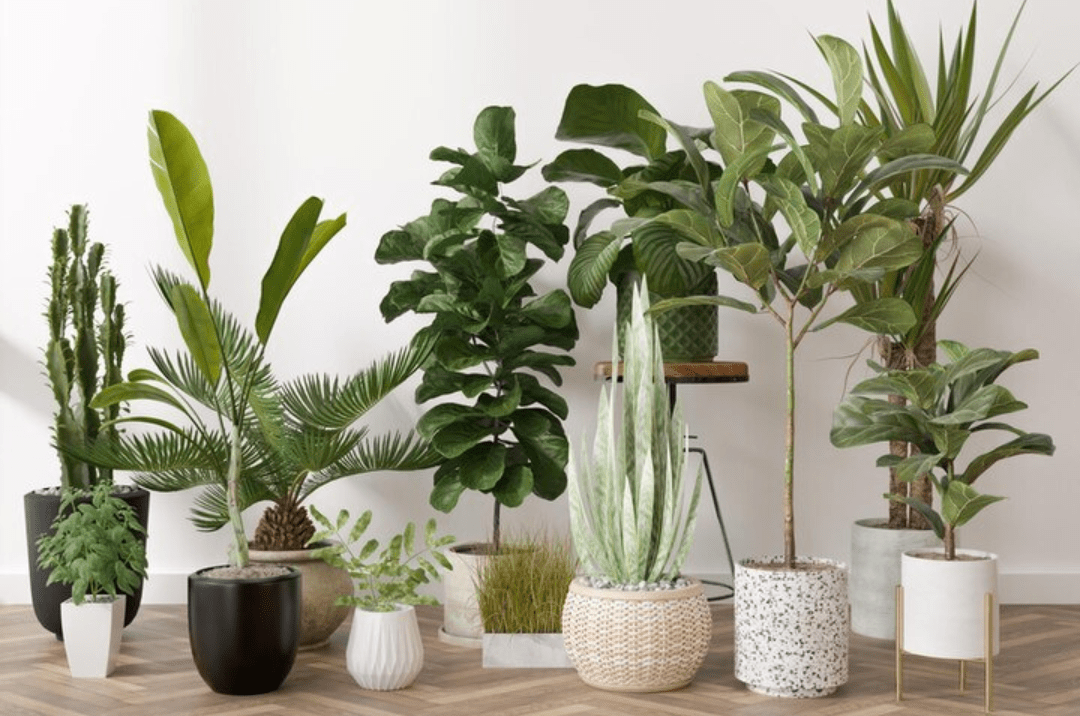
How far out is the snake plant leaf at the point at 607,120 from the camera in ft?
14.2

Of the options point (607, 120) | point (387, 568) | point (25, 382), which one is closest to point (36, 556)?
point (25, 382)

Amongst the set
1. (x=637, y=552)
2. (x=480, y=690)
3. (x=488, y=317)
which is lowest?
(x=480, y=690)

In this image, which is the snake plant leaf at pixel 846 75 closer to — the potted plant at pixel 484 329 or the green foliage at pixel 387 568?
the potted plant at pixel 484 329

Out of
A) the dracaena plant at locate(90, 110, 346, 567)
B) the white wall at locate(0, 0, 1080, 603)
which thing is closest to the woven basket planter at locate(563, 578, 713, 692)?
the dracaena plant at locate(90, 110, 346, 567)

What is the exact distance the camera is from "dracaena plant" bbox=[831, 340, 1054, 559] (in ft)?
11.4

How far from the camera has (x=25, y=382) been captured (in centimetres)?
502

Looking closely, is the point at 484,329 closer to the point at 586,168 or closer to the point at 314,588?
the point at 586,168

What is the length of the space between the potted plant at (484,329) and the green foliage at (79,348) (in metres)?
0.87

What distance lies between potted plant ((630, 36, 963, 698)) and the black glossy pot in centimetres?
118

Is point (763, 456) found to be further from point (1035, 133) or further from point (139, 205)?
point (139, 205)

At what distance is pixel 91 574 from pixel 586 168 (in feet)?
6.02

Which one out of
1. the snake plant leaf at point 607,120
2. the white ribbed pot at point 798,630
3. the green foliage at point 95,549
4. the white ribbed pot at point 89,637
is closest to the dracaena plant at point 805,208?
the white ribbed pot at point 798,630

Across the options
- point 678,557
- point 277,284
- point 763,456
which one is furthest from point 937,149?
point 277,284

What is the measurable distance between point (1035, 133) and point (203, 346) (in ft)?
9.96
